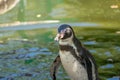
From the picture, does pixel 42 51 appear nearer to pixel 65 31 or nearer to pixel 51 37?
pixel 51 37

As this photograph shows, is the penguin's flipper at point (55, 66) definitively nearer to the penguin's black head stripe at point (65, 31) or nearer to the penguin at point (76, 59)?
the penguin at point (76, 59)

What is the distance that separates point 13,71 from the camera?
411cm

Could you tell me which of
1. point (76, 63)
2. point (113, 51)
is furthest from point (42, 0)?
point (76, 63)

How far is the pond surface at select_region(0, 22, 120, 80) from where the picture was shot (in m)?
4.00

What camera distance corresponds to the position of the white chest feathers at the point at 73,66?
2617 mm

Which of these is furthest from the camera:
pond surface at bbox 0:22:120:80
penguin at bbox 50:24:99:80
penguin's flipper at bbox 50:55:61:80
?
pond surface at bbox 0:22:120:80

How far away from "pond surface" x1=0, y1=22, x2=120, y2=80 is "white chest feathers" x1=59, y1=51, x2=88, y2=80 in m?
1.03

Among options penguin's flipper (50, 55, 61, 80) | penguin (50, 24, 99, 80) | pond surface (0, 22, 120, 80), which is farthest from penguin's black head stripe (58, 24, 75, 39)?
pond surface (0, 22, 120, 80)

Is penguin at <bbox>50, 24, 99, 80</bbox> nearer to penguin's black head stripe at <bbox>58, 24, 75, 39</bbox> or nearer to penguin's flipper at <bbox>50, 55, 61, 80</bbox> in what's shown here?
penguin's black head stripe at <bbox>58, 24, 75, 39</bbox>

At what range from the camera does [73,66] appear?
2.70 m

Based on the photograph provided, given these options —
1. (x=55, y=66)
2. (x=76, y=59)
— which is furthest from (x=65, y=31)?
(x=55, y=66)

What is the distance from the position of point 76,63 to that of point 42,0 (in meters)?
6.74

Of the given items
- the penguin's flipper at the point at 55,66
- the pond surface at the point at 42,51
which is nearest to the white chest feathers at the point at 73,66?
the penguin's flipper at the point at 55,66

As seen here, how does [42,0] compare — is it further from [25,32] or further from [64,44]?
[64,44]
